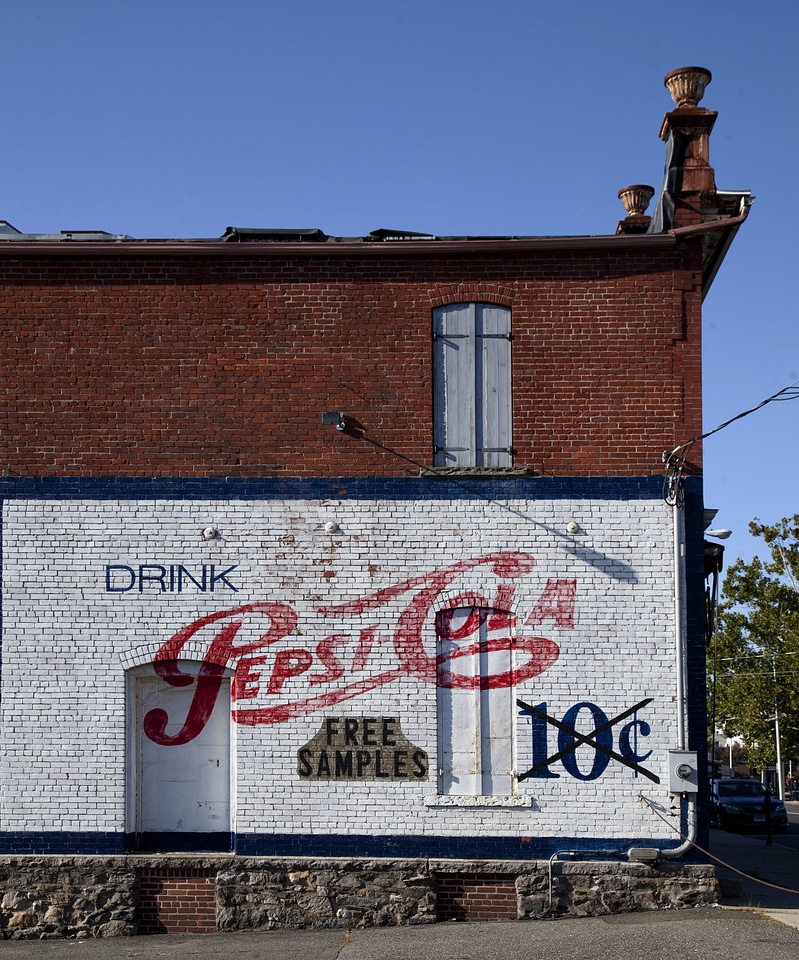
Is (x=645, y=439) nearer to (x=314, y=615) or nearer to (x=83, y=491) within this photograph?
(x=314, y=615)

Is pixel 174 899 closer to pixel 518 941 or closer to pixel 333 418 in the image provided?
pixel 518 941

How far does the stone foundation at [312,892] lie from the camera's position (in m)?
11.8

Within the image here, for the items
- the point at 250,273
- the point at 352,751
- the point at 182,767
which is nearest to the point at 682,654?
the point at 352,751

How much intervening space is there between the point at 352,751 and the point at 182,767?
1.93 m

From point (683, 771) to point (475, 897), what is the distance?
2602mm

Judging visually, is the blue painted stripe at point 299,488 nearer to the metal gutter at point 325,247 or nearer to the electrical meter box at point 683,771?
the metal gutter at point 325,247

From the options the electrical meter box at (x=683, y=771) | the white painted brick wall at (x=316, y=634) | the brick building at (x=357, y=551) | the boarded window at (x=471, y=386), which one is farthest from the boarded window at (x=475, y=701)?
the boarded window at (x=471, y=386)

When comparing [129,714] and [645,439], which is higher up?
[645,439]

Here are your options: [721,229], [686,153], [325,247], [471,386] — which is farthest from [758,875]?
[325,247]

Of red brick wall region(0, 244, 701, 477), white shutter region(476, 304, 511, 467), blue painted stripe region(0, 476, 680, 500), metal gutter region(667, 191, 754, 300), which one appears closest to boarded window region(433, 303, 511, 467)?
white shutter region(476, 304, 511, 467)

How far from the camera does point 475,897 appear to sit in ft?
39.1

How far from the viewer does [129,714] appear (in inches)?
486

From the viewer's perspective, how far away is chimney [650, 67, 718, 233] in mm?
12859

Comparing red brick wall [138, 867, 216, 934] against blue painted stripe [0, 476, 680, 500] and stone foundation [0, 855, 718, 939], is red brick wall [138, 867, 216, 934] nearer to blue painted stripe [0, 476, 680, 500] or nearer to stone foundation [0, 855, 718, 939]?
stone foundation [0, 855, 718, 939]
